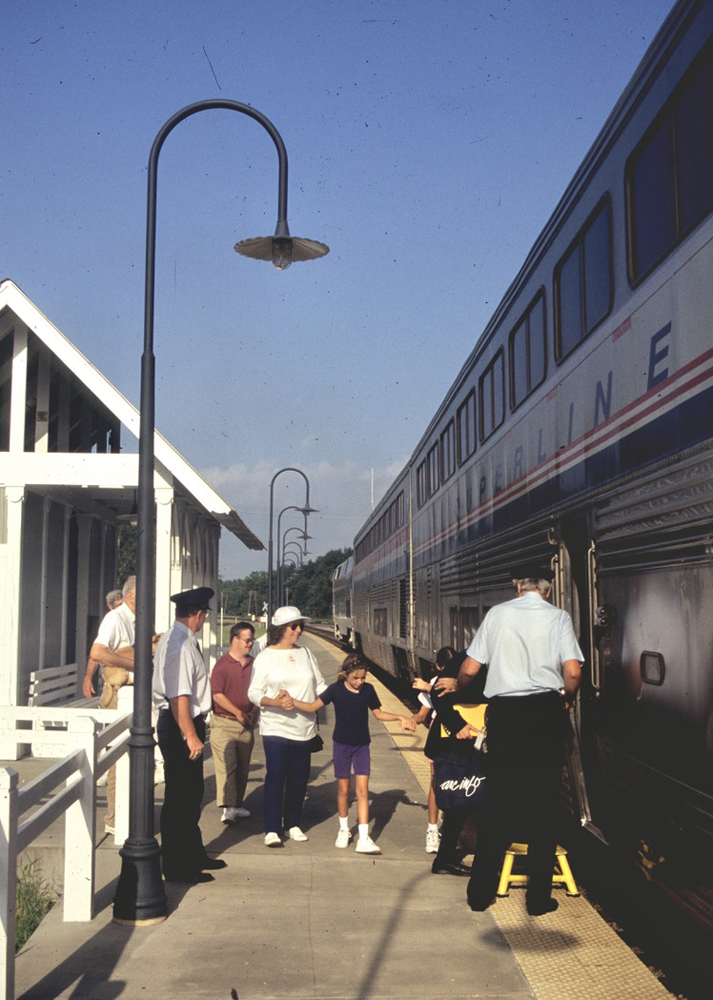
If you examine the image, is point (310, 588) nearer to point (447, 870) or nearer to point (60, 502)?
point (60, 502)

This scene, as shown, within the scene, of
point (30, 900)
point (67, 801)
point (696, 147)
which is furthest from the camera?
point (30, 900)

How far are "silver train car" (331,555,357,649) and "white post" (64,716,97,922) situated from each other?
2925cm

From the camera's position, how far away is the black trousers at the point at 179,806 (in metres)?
7.46

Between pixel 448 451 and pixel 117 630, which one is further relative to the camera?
pixel 448 451

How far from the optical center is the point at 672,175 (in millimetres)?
5465

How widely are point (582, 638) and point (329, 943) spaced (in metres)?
2.25

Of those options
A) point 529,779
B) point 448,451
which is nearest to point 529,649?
point 529,779

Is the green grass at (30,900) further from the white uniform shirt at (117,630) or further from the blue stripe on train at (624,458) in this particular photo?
the blue stripe on train at (624,458)

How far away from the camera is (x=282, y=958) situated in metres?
5.88

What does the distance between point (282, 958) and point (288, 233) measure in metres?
4.52

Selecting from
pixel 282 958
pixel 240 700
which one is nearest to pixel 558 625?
pixel 282 958

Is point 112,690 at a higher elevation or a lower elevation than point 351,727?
higher

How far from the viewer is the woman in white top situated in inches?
334

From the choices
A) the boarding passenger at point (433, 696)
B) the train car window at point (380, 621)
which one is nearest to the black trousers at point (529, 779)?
A: the boarding passenger at point (433, 696)
